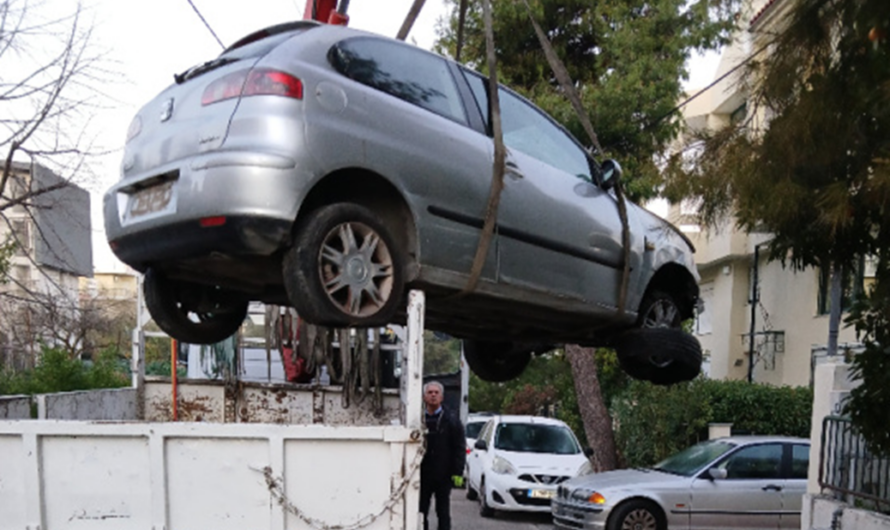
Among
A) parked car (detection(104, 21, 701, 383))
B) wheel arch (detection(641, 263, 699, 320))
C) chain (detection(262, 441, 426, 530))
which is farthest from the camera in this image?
wheel arch (detection(641, 263, 699, 320))

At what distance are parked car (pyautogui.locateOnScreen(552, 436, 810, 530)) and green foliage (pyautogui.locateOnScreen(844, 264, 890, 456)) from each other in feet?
15.8

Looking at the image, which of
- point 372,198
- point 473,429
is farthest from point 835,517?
point 473,429

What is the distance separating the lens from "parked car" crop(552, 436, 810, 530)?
10.2 meters

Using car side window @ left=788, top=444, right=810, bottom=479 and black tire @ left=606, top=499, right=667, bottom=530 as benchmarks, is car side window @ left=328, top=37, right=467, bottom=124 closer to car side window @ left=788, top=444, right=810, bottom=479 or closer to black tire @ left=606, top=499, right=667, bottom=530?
black tire @ left=606, top=499, right=667, bottom=530

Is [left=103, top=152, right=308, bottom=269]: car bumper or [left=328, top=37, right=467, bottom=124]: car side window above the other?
[left=328, top=37, right=467, bottom=124]: car side window

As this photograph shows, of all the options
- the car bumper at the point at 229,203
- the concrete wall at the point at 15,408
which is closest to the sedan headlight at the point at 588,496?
the concrete wall at the point at 15,408

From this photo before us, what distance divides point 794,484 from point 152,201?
28.5 ft

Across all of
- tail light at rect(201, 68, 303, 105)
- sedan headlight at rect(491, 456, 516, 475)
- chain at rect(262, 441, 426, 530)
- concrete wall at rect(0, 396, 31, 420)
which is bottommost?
sedan headlight at rect(491, 456, 516, 475)

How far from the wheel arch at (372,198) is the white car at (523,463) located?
29.0 feet

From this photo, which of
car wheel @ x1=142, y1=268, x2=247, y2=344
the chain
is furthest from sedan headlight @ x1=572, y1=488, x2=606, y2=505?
the chain

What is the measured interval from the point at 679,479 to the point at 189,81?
8.01 metres

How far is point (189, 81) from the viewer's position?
4211 millimetres

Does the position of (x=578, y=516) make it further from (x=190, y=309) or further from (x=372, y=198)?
(x=372, y=198)

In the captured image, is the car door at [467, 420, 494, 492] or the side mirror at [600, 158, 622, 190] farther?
the car door at [467, 420, 494, 492]
